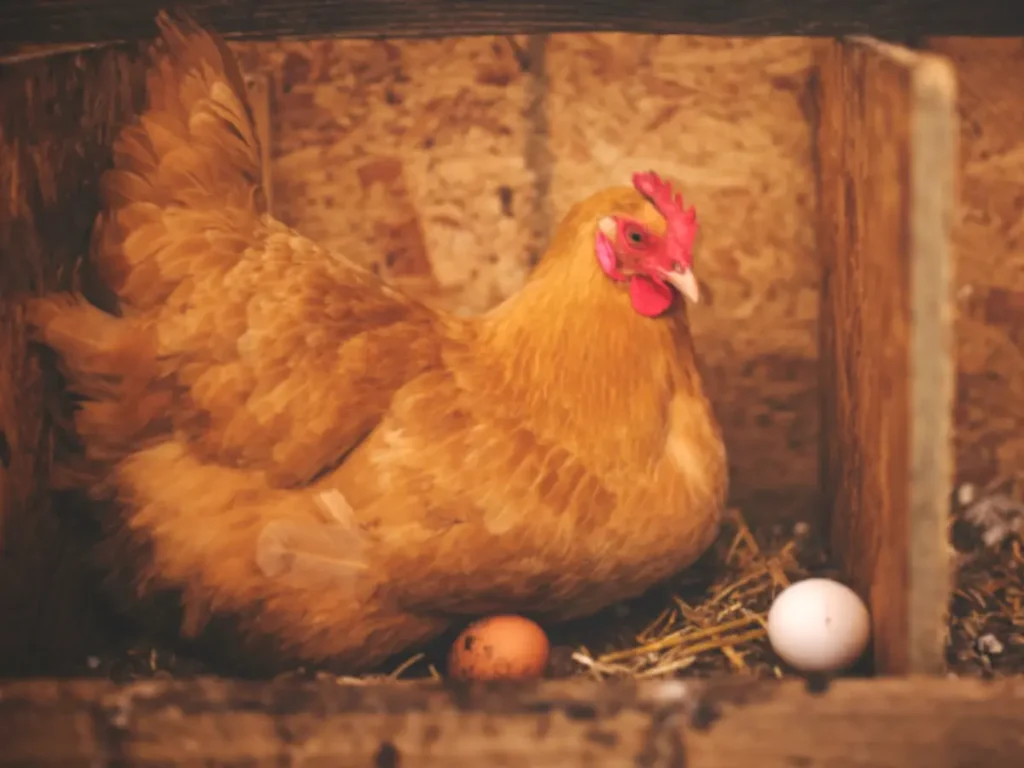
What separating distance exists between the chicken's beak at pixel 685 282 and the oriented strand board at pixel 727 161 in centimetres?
34

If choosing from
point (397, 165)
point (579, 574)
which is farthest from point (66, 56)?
point (579, 574)

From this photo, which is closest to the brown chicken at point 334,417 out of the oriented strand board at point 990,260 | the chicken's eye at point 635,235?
the chicken's eye at point 635,235

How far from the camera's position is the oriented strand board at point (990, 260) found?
1625 mm

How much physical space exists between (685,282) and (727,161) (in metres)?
0.39

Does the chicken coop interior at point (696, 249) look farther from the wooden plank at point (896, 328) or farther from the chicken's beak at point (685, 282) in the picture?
the chicken's beak at point (685, 282)

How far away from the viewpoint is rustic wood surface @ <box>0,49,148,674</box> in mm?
1326

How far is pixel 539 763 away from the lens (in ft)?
3.78

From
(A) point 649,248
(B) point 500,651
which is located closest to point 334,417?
(B) point 500,651

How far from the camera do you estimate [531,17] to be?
142 centimetres

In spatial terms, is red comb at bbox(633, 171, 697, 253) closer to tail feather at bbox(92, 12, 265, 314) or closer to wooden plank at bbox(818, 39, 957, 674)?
wooden plank at bbox(818, 39, 957, 674)

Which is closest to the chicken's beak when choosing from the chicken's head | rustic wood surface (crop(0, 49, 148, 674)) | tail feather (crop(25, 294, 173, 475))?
the chicken's head

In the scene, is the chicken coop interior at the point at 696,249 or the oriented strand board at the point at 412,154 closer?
the chicken coop interior at the point at 696,249

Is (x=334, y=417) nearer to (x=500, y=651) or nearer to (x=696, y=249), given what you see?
(x=500, y=651)

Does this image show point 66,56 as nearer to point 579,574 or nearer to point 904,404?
point 579,574
